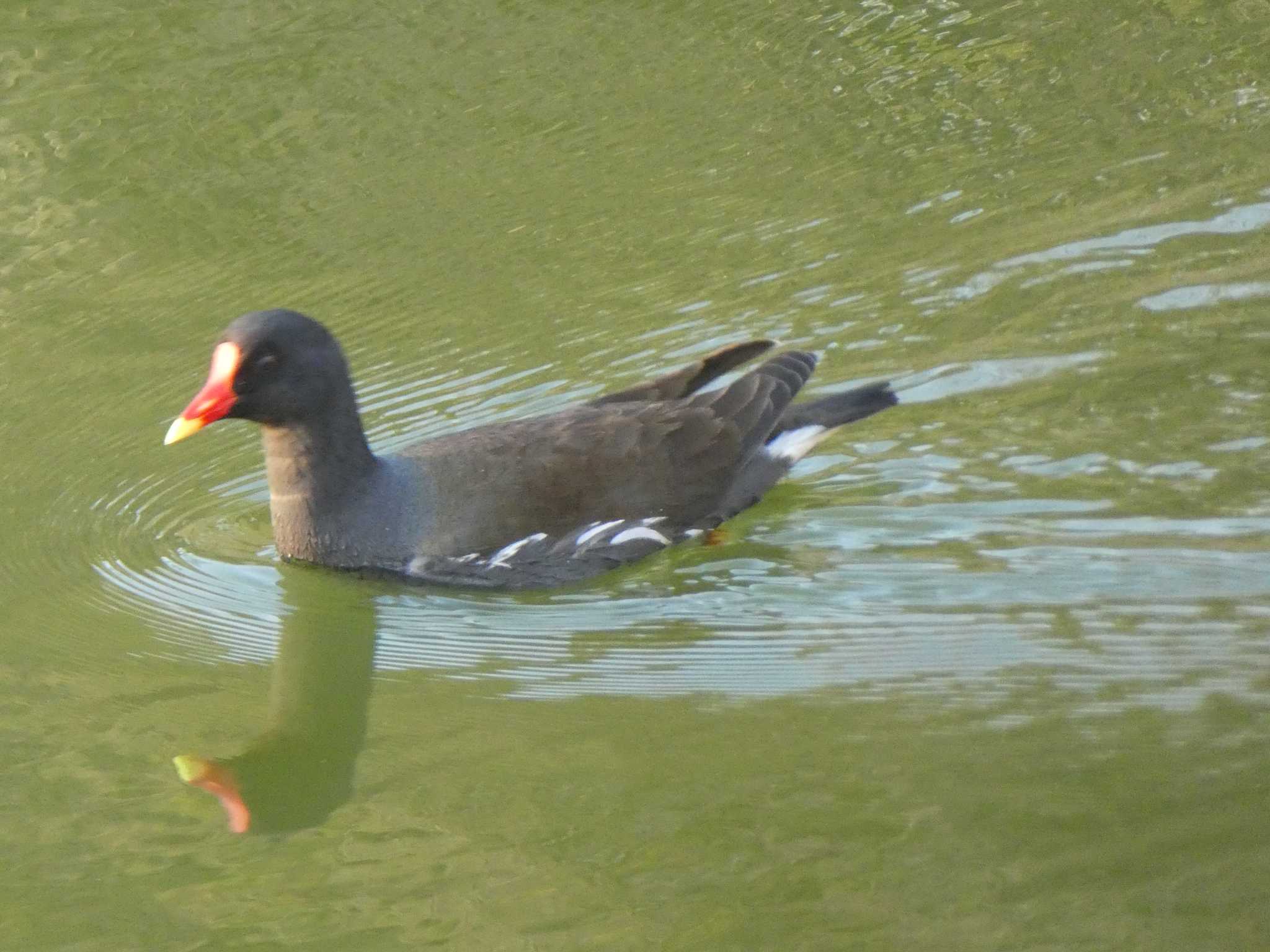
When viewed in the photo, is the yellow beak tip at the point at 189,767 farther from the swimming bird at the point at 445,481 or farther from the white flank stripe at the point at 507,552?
the white flank stripe at the point at 507,552

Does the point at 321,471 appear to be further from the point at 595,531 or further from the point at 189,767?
the point at 189,767

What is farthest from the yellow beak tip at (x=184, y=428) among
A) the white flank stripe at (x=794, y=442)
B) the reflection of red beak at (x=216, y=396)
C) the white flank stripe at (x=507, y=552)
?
the white flank stripe at (x=794, y=442)

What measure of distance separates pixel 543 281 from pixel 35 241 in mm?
2443

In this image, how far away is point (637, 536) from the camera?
5652 millimetres

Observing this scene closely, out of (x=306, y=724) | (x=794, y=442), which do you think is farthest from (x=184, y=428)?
(x=794, y=442)

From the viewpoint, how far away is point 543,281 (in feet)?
24.0

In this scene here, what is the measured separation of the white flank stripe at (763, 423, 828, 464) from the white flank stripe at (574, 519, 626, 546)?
2.23ft

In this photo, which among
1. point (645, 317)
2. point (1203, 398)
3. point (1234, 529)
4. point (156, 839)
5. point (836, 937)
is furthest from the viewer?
point (645, 317)

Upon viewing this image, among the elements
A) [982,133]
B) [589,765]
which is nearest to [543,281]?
[982,133]

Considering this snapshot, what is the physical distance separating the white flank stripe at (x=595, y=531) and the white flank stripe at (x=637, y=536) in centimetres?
3

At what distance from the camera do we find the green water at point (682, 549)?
387 cm

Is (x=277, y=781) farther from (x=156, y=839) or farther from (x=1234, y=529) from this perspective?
(x=1234, y=529)

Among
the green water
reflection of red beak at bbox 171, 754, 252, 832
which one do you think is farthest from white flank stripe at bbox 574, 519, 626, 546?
reflection of red beak at bbox 171, 754, 252, 832

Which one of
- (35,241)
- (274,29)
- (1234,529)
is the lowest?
(1234,529)
